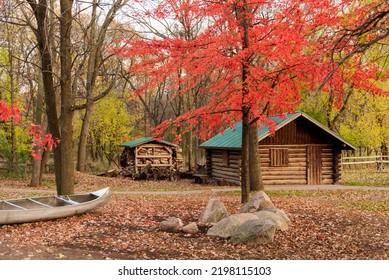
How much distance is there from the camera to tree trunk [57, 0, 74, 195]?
15.2 metres

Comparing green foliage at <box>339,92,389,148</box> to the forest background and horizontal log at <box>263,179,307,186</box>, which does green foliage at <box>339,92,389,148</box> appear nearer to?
the forest background

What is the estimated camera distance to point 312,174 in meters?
27.4

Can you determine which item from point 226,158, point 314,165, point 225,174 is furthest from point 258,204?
point 225,174

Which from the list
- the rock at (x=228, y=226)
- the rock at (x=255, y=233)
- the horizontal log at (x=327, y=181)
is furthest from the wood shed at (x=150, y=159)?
the rock at (x=255, y=233)

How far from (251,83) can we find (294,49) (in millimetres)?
1773

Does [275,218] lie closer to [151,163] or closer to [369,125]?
[151,163]

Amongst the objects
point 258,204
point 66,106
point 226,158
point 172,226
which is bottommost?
point 172,226

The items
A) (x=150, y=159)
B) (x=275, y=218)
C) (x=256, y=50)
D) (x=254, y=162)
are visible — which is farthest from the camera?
(x=150, y=159)

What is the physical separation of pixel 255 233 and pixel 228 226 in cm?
99

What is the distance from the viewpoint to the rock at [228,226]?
11320 mm

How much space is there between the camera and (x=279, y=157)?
87.8ft

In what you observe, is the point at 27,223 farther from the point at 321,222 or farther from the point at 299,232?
the point at 321,222

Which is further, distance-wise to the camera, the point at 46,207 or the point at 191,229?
the point at 46,207

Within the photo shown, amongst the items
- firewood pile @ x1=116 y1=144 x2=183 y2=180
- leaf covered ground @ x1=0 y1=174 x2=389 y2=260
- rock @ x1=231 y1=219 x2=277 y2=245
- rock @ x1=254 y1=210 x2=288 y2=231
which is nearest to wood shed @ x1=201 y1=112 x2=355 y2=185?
firewood pile @ x1=116 y1=144 x2=183 y2=180
